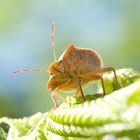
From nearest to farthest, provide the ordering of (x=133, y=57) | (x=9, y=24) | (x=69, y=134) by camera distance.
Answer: (x=69, y=134)
(x=133, y=57)
(x=9, y=24)

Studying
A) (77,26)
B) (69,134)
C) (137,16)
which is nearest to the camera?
(69,134)

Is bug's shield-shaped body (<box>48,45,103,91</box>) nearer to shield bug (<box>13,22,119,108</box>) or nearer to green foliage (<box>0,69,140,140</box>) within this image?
shield bug (<box>13,22,119,108</box>)

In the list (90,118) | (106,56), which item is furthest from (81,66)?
(106,56)

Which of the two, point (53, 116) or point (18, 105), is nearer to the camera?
point (53, 116)

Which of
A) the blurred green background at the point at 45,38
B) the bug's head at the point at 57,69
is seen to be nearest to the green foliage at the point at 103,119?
the bug's head at the point at 57,69

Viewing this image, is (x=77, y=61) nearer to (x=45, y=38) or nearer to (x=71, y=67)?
(x=71, y=67)

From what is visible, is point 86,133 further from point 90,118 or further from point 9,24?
point 9,24

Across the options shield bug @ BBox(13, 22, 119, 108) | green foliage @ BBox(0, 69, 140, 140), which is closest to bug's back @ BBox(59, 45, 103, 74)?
shield bug @ BBox(13, 22, 119, 108)
